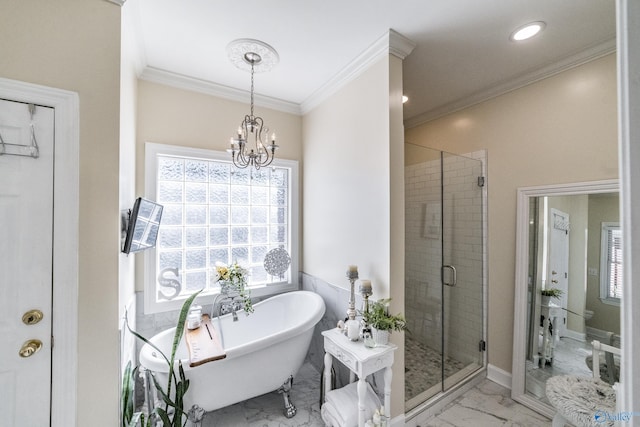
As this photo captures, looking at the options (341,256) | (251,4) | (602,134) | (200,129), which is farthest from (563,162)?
(200,129)

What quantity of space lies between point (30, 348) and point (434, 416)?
101 inches

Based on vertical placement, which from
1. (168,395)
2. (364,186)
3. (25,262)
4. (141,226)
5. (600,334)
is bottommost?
(168,395)

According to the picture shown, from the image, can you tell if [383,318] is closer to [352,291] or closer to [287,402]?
[352,291]

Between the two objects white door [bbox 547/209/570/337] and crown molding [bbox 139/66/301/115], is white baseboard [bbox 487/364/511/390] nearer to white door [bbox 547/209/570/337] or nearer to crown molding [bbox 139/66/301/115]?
white door [bbox 547/209/570/337]

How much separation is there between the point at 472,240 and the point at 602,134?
1.21 metres

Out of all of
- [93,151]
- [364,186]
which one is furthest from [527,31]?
[93,151]

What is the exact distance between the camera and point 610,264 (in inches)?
68.6

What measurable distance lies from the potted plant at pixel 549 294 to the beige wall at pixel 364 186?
52.6 inches

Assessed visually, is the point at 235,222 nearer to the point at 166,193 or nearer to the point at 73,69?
the point at 166,193

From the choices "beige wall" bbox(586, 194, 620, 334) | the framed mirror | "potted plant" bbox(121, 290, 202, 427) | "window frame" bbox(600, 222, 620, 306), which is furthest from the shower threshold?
"potted plant" bbox(121, 290, 202, 427)

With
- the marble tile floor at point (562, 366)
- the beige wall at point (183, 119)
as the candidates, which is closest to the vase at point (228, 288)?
the beige wall at point (183, 119)

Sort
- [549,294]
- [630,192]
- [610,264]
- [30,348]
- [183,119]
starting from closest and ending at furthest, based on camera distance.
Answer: [630,192]
[30,348]
[610,264]
[549,294]
[183,119]

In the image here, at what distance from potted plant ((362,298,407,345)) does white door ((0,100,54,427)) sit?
1.73 metres

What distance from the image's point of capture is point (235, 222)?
266 cm
